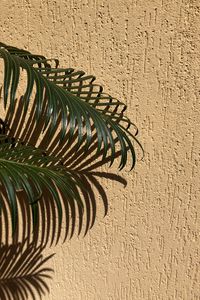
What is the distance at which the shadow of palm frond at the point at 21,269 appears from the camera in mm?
1649

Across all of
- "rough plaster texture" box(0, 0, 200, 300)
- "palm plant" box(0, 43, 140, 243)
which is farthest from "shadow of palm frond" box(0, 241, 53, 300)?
"rough plaster texture" box(0, 0, 200, 300)

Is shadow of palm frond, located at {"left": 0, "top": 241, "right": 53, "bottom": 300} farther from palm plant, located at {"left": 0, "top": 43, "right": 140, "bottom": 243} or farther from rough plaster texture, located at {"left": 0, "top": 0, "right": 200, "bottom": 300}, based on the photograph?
rough plaster texture, located at {"left": 0, "top": 0, "right": 200, "bottom": 300}

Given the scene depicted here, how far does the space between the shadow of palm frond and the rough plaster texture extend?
18 centimetres

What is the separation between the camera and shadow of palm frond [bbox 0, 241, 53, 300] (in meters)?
1.65

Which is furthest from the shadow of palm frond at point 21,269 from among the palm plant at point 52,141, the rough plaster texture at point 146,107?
the rough plaster texture at point 146,107

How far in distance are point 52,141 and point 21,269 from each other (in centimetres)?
55

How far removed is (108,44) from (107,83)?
13 cm

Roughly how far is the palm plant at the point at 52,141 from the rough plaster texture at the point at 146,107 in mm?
66

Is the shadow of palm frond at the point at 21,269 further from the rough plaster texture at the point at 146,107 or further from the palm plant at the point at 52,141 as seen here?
the rough plaster texture at the point at 146,107

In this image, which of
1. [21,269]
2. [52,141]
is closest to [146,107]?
[52,141]

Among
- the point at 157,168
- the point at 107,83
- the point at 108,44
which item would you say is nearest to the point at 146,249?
the point at 157,168

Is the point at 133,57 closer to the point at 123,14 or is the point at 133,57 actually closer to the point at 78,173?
the point at 123,14

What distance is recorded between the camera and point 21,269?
5.41 feet

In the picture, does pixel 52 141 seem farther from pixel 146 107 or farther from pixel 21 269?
pixel 21 269
